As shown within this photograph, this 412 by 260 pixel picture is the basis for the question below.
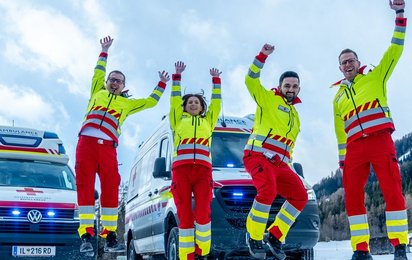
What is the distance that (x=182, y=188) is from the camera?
259 inches

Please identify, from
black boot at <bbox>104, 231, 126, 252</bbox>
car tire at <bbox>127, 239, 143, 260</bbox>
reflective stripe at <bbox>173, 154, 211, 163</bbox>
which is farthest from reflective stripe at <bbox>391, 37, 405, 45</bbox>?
car tire at <bbox>127, 239, 143, 260</bbox>

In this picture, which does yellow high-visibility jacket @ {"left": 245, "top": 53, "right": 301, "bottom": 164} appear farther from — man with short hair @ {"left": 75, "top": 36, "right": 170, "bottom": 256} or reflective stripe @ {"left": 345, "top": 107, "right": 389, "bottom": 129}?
man with short hair @ {"left": 75, "top": 36, "right": 170, "bottom": 256}

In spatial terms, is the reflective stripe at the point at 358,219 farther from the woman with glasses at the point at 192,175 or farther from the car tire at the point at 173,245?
the car tire at the point at 173,245

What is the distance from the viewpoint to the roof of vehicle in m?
9.30

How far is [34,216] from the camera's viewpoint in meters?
8.16

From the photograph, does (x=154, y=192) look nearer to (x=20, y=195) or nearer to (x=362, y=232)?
(x=20, y=195)

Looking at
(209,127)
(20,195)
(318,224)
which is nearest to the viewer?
(209,127)

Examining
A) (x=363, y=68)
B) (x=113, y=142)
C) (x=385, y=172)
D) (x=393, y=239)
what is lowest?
(x=393, y=239)

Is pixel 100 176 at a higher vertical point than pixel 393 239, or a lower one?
higher

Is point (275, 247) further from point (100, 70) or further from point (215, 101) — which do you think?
point (100, 70)

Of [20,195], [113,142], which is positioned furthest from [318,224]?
[20,195]

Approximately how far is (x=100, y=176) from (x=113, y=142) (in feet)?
1.46

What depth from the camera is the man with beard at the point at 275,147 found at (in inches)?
249

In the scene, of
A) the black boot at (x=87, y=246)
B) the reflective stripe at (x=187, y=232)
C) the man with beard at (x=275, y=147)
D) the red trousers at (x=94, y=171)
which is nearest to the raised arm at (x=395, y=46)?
the man with beard at (x=275, y=147)
